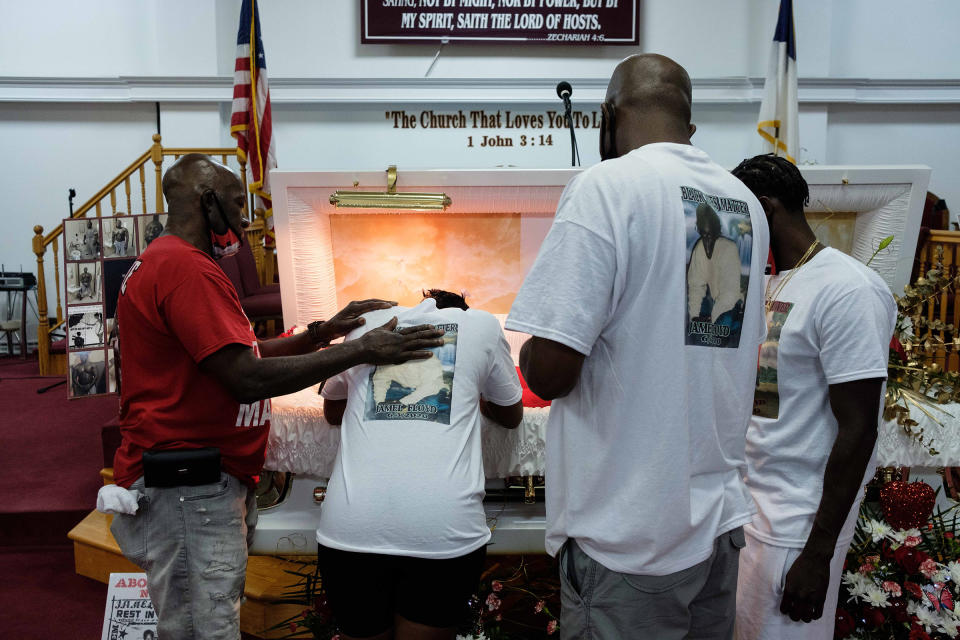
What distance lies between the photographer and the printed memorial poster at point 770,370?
175cm

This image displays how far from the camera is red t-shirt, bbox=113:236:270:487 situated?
184cm

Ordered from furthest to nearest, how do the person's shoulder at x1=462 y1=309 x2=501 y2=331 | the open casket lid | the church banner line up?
the church banner
the open casket lid
the person's shoulder at x1=462 y1=309 x2=501 y2=331

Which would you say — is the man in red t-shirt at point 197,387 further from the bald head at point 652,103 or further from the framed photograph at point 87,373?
the framed photograph at point 87,373

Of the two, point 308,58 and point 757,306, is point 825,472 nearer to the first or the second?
point 757,306

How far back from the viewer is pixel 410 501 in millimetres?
1853

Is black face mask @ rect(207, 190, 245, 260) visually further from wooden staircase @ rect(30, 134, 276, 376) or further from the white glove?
wooden staircase @ rect(30, 134, 276, 376)

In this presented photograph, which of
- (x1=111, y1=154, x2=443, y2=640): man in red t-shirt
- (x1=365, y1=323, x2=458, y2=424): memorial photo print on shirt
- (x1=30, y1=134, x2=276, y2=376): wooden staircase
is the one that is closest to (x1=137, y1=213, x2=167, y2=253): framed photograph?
(x1=111, y1=154, x2=443, y2=640): man in red t-shirt

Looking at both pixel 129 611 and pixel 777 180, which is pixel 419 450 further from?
pixel 129 611

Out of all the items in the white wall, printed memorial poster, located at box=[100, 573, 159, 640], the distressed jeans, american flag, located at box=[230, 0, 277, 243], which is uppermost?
the white wall

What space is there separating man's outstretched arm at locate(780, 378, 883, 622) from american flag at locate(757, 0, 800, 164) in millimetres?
3721

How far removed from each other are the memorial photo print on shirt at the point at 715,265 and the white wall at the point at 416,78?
21.3ft

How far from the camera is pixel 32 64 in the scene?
832 centimetres

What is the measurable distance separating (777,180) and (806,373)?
490mm

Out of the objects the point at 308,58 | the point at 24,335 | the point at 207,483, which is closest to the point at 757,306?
the point at 207,483
